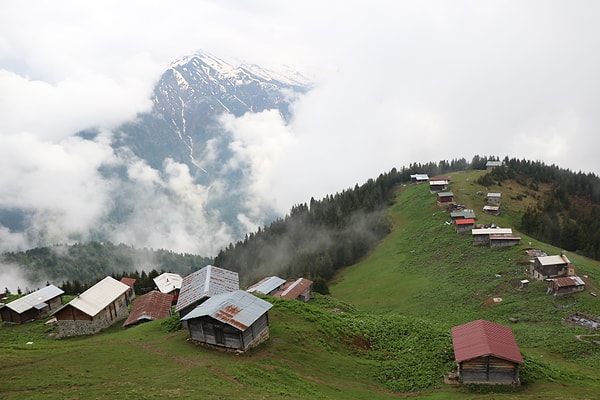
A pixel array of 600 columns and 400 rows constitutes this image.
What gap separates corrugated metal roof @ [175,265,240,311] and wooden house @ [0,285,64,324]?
3050cm

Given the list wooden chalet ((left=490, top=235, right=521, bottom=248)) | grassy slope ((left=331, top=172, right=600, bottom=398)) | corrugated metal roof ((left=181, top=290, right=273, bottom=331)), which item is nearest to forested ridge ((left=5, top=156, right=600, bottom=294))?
grassy slope ((left=331, top=172, right=600, bottom=398))

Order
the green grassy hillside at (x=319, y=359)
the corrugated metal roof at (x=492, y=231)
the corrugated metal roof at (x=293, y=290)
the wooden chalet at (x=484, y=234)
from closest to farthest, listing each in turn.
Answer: the green grassy hillside at (x=319, y=359), the corrugated metal roof at (x=293, y=290), the corrugated metal roof at (x=492, y=231), the wooden chalet at (x=484, y=234)

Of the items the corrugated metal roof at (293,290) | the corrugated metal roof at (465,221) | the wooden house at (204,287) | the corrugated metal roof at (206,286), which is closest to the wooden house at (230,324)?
the wooden house at (204,287)

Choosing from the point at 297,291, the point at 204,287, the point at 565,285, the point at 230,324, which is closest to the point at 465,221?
the point at 565,285

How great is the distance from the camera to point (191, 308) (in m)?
52.2

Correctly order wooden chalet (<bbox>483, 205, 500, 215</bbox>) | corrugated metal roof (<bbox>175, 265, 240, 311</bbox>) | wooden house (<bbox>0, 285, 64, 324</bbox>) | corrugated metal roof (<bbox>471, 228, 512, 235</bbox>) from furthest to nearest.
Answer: wooden chalet (<bbox>483, 205, 500, 215</bbox>), corrugated metal roof (<bbox>471, 228, 512, 235</bbox>), wooden house (<bbox>0, 285, 64, 324</bbox>), corrugated metal roof (<bbox>175, 265, 240, 311</bbox>)

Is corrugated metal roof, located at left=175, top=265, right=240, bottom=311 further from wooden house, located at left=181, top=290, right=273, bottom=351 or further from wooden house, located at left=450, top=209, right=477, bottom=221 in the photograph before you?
wooden house, located at left=450, top=209, right=477, bottom=221

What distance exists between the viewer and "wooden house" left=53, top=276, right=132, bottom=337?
61.3 meters

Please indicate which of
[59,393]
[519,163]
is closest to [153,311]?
[59,393]

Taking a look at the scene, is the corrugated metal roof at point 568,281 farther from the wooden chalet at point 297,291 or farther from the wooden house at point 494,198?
the wooden house at point 494,198

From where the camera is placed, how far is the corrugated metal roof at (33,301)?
71750 millimetres

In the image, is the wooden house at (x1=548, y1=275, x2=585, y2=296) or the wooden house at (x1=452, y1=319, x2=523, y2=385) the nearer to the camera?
the wooden house at (x1=452, y1=319, x2=523, y2=385)

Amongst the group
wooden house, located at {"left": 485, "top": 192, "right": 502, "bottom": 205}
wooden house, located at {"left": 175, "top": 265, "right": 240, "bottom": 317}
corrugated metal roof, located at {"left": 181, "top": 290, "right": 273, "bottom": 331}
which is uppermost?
corrugated metal roof, located at {"left": 181, "top": 290, "right": 273, "bottom": 331}

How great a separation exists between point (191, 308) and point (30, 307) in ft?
128
